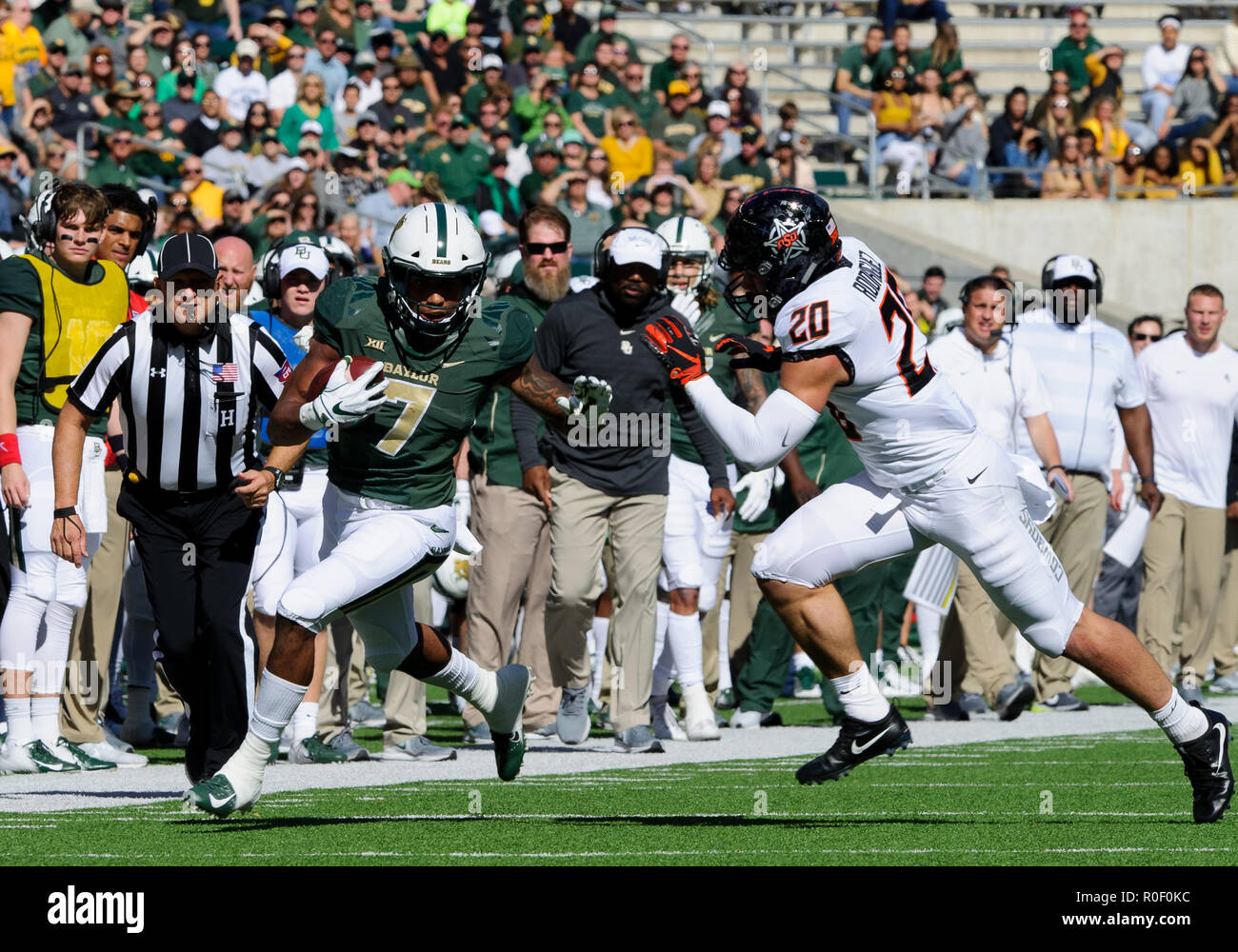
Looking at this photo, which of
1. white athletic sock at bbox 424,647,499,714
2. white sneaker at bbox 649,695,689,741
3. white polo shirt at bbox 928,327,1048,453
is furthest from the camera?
white polo shirt at bbox 928,327,1048,453

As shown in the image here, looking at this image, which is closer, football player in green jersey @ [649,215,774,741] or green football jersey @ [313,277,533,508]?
green football jersey @ [313,277,533,508]

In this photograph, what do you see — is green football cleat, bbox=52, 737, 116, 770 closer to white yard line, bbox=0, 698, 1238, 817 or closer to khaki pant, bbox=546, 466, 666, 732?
white yard line, bbox=0, 698, 1238, 817

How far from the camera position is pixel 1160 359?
1221 cm

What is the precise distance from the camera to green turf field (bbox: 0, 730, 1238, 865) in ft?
19.2

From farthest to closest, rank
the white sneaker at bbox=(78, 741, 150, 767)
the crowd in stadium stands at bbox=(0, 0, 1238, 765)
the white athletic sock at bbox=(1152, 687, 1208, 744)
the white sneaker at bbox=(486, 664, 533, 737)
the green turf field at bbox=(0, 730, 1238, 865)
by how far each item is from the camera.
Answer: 1. the crowd in stadium stands at bbox=(0, 0, 1238, 765)
2. the white sneaker at bbox=(78, 741, 150, 767)
3. the white sneaker at bbox=(486, 664, 533, 737)
4. the white athletic sock at bbox=(1152, 687, 1208, 744)
5. the green turf field at bbox=(0, 730, 1238, 865)

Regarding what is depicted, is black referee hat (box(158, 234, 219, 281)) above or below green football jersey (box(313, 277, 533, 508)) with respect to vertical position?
above

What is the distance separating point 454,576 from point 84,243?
3756 millimetres

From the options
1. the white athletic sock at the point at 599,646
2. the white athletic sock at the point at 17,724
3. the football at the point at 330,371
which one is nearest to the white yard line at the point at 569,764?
the white athletic sock at the point at 17,724

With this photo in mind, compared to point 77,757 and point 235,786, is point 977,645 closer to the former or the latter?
point 77,757

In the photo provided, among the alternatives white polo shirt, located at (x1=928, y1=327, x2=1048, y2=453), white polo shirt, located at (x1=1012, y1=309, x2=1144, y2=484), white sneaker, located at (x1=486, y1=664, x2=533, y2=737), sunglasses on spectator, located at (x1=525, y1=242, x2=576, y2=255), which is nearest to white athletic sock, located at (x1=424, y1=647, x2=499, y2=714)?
white sneaker, located at (x1=486, y1=664, x2=533, y2=737)

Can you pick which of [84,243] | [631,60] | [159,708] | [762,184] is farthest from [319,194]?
[84,243]

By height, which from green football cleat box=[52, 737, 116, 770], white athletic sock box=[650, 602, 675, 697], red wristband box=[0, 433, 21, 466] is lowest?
green football cleat box=[52, 737, 116, 770]

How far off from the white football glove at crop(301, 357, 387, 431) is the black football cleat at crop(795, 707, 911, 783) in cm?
181
